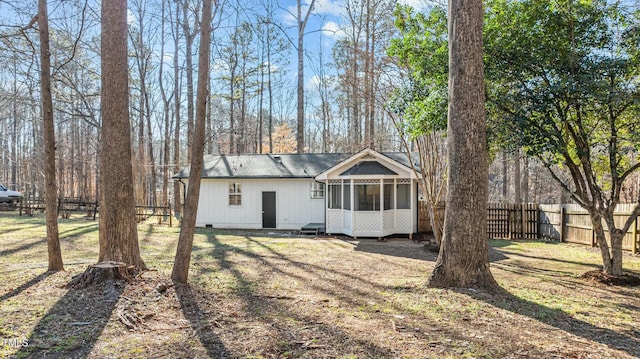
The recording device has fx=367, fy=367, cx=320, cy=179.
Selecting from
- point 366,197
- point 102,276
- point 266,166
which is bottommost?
point 102,276

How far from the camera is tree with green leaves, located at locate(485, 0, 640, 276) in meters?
6.73

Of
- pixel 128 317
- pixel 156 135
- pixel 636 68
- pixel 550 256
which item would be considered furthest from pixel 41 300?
pixel 156 135

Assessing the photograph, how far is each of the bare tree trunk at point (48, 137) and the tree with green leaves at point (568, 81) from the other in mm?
8331

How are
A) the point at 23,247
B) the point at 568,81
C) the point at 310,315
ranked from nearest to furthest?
the point at 310,315 < the point at 568,81 < the point at 23,247

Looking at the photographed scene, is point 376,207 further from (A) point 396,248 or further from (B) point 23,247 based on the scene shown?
(B) point 23,247

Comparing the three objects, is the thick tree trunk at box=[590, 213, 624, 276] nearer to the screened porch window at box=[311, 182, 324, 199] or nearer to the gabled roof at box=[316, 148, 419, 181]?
the gabled roof at box=[316, 148, 419, 181]

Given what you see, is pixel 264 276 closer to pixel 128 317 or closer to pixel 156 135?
pixel 128 317

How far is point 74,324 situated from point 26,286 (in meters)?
2.51

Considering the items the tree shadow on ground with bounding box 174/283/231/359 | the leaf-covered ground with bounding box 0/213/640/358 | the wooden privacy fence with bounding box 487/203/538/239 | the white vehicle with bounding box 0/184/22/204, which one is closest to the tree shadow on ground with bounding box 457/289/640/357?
the leaf-covered ground with bounding box 0/213/640/358

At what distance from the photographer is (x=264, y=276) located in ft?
23.0

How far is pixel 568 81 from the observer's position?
6.67 metres

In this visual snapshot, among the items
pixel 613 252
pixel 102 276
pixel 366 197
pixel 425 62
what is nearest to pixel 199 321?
pixel 102 276

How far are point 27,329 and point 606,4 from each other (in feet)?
33.6

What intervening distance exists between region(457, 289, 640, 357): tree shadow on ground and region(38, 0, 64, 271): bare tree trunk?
7.05m
